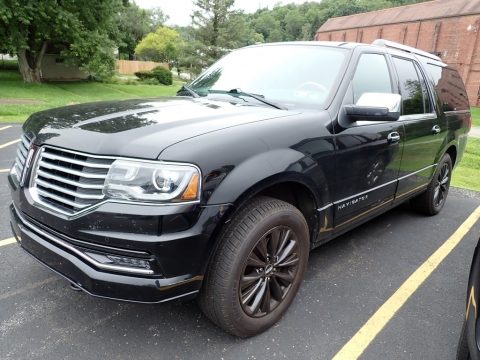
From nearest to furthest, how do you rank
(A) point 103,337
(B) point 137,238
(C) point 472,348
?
(C) point 472,348 → (B) point 137,238 → (A) point 103,337

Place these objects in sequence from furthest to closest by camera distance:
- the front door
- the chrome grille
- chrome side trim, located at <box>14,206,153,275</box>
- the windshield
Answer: the windshield
the front door
the chrome grille
chrome side trim, located at <box>14,206,153,275</box>

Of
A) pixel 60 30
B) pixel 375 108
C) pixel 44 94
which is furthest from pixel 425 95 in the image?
pixel 60 30

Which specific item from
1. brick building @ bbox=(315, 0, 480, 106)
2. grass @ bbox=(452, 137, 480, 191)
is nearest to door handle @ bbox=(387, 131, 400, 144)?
grass @ bbox=(452, 137, 480, 191)

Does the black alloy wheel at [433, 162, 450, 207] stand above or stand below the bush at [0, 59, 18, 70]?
below

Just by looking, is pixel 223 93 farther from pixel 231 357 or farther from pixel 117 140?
pixel 231 357

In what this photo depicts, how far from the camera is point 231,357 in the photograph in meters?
2.34

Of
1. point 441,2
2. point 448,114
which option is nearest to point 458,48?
point 441,2

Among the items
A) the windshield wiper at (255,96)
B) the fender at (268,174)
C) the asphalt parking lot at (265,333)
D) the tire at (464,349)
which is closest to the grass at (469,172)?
the asphalt parking lot at (265,333)

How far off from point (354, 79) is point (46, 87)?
25022 millimetres

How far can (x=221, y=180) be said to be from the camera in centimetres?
206

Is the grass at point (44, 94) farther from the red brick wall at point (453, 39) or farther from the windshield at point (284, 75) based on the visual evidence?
the red brick wall at point (453, 39)

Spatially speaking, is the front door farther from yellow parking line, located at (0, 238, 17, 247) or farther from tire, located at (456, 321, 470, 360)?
yellow parking line, located at (0, 238, 17, 247)

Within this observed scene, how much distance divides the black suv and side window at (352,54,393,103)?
0.02 metres

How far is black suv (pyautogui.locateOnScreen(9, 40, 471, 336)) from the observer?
1961 mm
